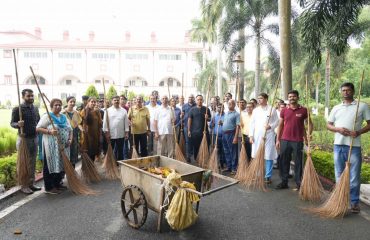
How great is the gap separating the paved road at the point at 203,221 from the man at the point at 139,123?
7.17ft

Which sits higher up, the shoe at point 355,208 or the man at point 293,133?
the man at point 293,133

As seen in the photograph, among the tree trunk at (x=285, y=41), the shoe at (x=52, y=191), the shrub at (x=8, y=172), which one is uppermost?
the tree trunk at (x=285, y=41)

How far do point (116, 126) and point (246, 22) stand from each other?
10.6 metres

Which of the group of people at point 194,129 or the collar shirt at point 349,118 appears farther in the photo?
the group of people at point 194,129

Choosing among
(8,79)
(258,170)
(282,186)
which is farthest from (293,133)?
(8,79)

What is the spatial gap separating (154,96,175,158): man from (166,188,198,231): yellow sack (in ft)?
13.8

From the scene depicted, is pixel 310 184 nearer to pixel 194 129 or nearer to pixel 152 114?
pixel 194 129

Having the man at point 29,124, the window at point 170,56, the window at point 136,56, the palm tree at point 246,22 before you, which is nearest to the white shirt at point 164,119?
the man at point 29,124

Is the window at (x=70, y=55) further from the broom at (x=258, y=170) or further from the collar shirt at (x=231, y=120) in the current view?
the broom at (x=258, y=170)

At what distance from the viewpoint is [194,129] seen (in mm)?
7285

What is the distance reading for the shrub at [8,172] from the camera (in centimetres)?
549

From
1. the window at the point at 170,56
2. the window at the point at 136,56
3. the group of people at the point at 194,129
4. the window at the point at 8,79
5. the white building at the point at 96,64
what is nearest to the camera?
the group of people at the point at 194,129

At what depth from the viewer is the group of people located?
462 cm

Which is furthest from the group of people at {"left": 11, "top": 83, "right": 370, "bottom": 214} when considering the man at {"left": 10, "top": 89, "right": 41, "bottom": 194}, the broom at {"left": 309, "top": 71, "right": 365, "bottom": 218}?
the broom at {"left": 309, "top": 71, "right": 365, "bottom": 218}
